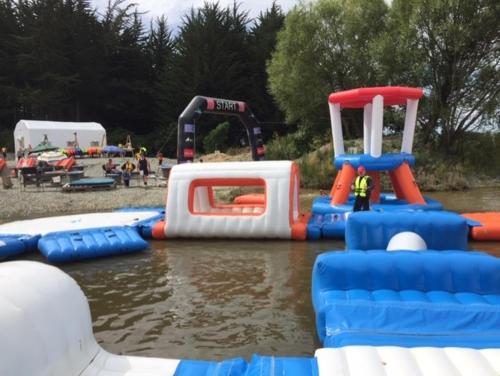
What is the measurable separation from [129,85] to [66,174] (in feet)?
72.7

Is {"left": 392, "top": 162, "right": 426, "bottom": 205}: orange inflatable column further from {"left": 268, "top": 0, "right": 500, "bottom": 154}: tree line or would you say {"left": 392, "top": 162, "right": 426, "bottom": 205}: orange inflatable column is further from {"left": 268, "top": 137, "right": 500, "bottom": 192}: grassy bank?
{"left": 268, "top": 0, "right": 500, "bottom": 154}: tree line

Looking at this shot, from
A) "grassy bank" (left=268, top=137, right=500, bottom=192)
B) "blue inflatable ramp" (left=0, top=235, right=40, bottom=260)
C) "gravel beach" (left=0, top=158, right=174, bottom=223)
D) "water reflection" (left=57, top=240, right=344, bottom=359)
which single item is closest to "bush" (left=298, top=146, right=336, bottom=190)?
"grassy bank" (left=268, top=137, right=500, bottom=192)

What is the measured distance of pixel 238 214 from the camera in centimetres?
914

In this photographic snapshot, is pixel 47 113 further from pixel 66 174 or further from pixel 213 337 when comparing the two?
pixel 213 337

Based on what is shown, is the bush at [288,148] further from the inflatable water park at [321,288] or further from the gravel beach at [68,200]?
the inflatable water park at [321,288]

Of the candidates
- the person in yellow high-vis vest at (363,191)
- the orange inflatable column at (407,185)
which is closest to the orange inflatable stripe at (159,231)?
the person in yellow high-vis vest at (363,191)

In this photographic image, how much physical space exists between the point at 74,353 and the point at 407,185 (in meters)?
9.12

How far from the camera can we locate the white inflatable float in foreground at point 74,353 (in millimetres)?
2414

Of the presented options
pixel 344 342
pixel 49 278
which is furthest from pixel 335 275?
pixel 49 278

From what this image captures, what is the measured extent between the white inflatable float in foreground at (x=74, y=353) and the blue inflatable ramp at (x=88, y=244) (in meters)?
4.62

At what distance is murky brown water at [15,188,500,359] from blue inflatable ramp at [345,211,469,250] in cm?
93

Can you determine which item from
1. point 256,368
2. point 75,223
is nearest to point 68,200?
point 75,223

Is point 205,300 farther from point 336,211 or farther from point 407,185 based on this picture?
point 407,185

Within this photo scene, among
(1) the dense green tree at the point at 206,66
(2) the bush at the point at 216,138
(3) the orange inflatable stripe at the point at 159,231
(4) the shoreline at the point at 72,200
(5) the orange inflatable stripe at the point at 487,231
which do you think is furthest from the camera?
(1) the dense green tree at the point at 206,66
